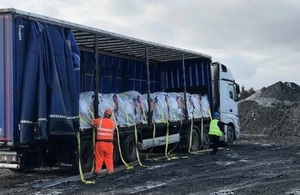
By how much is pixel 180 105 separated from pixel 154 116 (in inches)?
73.3

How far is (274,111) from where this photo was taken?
34000 millimetres

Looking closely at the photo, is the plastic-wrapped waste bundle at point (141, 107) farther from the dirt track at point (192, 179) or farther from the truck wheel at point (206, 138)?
the dirt track at point (192, 179)

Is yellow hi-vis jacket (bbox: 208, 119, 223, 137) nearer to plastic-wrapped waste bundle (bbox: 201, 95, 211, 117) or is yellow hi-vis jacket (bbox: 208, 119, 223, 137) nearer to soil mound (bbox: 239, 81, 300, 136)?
plastic-wrapped waste bundle (bbox: 201, 95, 211, 117)

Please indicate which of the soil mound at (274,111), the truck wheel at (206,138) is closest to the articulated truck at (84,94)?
the truck wheel at (206,138)

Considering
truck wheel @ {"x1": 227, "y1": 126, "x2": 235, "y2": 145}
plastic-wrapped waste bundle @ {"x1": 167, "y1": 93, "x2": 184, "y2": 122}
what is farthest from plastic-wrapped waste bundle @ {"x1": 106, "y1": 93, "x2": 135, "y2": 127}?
truck wheel @ {"x1": 227, "y1": 126, "x2": 235, "y2": 145}

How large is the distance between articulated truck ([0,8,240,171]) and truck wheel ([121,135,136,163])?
Answer: 1.1 inches

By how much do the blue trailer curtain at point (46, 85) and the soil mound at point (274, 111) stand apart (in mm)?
21484

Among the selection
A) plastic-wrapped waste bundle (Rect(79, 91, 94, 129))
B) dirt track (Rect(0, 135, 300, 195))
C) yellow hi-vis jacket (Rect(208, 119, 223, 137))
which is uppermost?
plastic-wrapped waste bundle (Rect(79, 91, 94, 129))

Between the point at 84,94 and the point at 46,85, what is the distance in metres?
2.47

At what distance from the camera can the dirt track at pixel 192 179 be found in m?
9.52

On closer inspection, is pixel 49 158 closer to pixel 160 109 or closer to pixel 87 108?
pixel 87 108

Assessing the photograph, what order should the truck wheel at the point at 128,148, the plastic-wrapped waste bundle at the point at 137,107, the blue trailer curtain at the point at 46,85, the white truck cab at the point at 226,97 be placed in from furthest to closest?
the white truck cab at the point at 226,97
the plastic-wrapped waste bundle at the point at 137,107
the truck wheel at the point at 128,148
the blue trailer curtain at the point at 46,85

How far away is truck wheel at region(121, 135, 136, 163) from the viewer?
13742 mm

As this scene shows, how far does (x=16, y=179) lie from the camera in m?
11.5
